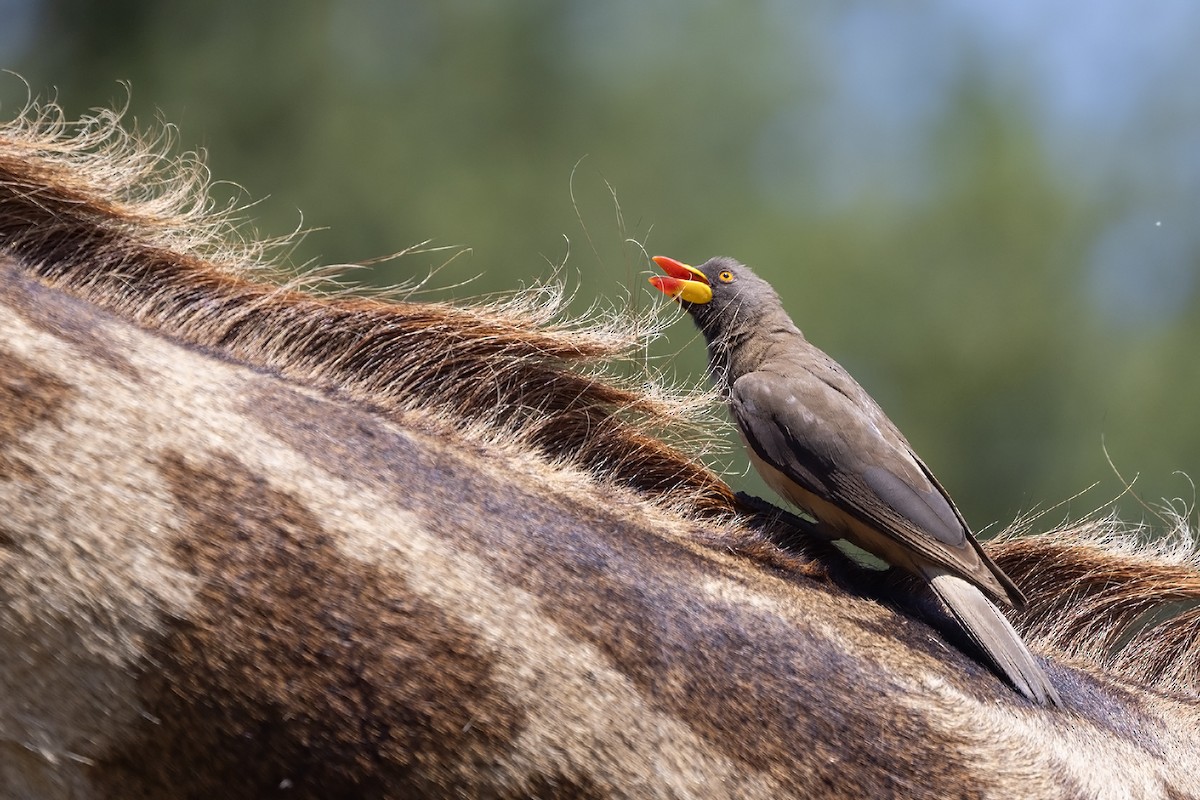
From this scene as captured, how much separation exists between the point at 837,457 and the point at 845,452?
0.11ft

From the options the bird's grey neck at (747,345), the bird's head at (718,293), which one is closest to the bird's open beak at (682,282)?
the bird's head at (718,293)

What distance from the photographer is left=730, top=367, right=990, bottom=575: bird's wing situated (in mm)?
4129

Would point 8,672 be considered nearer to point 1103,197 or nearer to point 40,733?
point 40,733

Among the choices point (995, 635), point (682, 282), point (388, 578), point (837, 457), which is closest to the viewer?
point (388, 578)

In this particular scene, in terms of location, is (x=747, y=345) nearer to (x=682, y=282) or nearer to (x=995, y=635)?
(x=682, y=282)

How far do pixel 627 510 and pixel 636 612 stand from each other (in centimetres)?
45

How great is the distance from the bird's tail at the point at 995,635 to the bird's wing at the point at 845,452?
20 centimetres

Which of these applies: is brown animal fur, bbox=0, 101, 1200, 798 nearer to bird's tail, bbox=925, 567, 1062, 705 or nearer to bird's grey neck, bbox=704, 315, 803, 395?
bird's tail, bbox=925, 567, 1062, 705

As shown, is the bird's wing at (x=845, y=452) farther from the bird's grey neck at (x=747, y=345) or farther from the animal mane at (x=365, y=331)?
the animal mane at (x=365, y=331)

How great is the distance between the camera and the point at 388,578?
2.62m

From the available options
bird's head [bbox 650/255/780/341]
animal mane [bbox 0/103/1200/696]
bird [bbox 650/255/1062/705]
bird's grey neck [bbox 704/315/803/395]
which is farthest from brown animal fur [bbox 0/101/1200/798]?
bird's head [bbox 650/255/780/341]

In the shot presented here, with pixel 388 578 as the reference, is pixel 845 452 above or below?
above

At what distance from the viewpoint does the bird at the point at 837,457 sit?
Result: 3680 mm

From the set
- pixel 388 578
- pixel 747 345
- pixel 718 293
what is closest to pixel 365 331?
pixel 388 578
